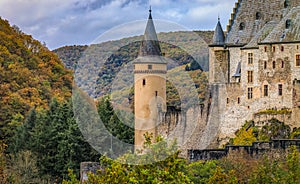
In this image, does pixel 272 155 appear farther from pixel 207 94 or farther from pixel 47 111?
pixel 47 111

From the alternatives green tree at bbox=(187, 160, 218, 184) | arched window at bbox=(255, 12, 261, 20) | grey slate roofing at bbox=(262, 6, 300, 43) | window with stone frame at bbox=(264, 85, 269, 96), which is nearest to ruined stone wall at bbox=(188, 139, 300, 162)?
green tree at bbox=(187, 160, 218, 184)

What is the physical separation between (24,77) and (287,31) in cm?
4012

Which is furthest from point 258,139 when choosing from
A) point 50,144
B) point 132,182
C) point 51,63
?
point 51,63

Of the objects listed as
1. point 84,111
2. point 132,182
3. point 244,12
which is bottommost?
point 132,182

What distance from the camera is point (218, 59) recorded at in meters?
71.8

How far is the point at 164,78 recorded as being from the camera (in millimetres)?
72312

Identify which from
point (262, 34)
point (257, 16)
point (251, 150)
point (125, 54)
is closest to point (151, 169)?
point (251, 150)

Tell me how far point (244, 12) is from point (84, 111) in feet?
48.4

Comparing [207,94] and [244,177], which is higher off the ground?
Answer: [207,94]

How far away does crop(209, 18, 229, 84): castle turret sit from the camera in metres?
71.3

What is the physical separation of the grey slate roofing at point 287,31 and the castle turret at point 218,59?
245 inches

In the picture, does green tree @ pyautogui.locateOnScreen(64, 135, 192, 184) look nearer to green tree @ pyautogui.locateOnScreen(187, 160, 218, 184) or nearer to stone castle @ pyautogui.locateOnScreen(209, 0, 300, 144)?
green tree @ pyautogui.locateOnScreen(187, 160, 218, 184)

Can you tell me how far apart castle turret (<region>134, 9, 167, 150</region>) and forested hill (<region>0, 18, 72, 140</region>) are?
14.6 m

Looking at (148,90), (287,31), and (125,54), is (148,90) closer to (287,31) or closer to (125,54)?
(287,31)
